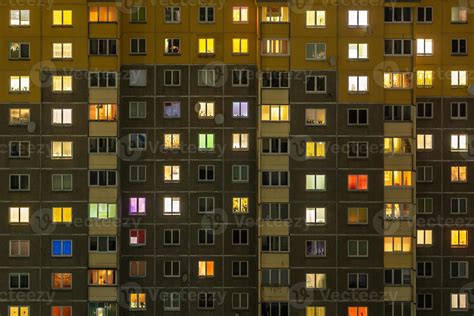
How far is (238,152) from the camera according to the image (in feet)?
212

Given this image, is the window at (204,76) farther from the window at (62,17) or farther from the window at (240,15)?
the window at (62,17)

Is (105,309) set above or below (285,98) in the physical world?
below

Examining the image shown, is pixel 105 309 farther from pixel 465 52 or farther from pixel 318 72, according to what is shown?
pixel 465 52

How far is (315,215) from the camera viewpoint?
208 ft

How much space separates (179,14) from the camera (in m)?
64.8

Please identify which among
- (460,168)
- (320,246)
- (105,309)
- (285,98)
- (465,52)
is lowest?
(105,309)

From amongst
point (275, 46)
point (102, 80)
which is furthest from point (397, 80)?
point (102, 80)

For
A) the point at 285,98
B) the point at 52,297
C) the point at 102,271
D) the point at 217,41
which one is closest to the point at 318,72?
the point at 285,98

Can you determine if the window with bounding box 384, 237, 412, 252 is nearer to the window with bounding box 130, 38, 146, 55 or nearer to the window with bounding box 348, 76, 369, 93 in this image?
the window with bounding box 348, 76, 369, 93

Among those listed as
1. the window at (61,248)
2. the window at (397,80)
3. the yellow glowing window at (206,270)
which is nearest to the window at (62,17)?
the window at (61,248)

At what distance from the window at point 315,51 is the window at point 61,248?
80.8ft

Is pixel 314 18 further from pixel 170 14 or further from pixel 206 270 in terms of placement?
pixel 206 270

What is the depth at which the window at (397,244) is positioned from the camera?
63.2 m

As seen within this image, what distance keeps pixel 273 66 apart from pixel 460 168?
18236 mm
